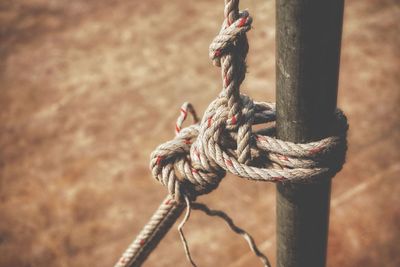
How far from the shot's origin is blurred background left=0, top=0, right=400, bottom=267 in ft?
3.93

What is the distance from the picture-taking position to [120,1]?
2422mm

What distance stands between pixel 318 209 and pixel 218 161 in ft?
0.49

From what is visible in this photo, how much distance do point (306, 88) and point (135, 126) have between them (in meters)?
1.31

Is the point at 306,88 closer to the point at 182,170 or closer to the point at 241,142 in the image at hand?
the point at 241,142

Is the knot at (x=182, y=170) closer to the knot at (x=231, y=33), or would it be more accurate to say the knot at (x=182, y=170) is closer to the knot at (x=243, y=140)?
the knot at (x=243, y=140)

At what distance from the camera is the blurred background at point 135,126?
47.2 inches

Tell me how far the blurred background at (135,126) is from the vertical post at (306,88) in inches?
28.1

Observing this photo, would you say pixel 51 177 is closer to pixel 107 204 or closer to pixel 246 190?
pixel 107 204

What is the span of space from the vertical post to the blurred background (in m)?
0.71

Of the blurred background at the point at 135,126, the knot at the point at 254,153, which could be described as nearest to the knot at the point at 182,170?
the knot at the point at 254,153

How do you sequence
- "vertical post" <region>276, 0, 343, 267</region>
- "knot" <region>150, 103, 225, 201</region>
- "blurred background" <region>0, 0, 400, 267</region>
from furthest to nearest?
"blurred background" <region>0, 0, 400, 267</region>
"knot" <region>150, 103, 225, 201</region>
"vertical post" <region>276, 0, 343, 267</region>

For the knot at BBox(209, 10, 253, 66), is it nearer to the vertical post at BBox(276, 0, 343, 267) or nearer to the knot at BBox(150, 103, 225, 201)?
the vertical post at BBox(276, 0, 343, 267)

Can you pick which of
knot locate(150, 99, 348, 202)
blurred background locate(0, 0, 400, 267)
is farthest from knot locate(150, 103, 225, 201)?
blurred background locate(0, 0, 400, 267)

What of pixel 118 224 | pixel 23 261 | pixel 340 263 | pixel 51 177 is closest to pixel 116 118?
pixel 51 177
